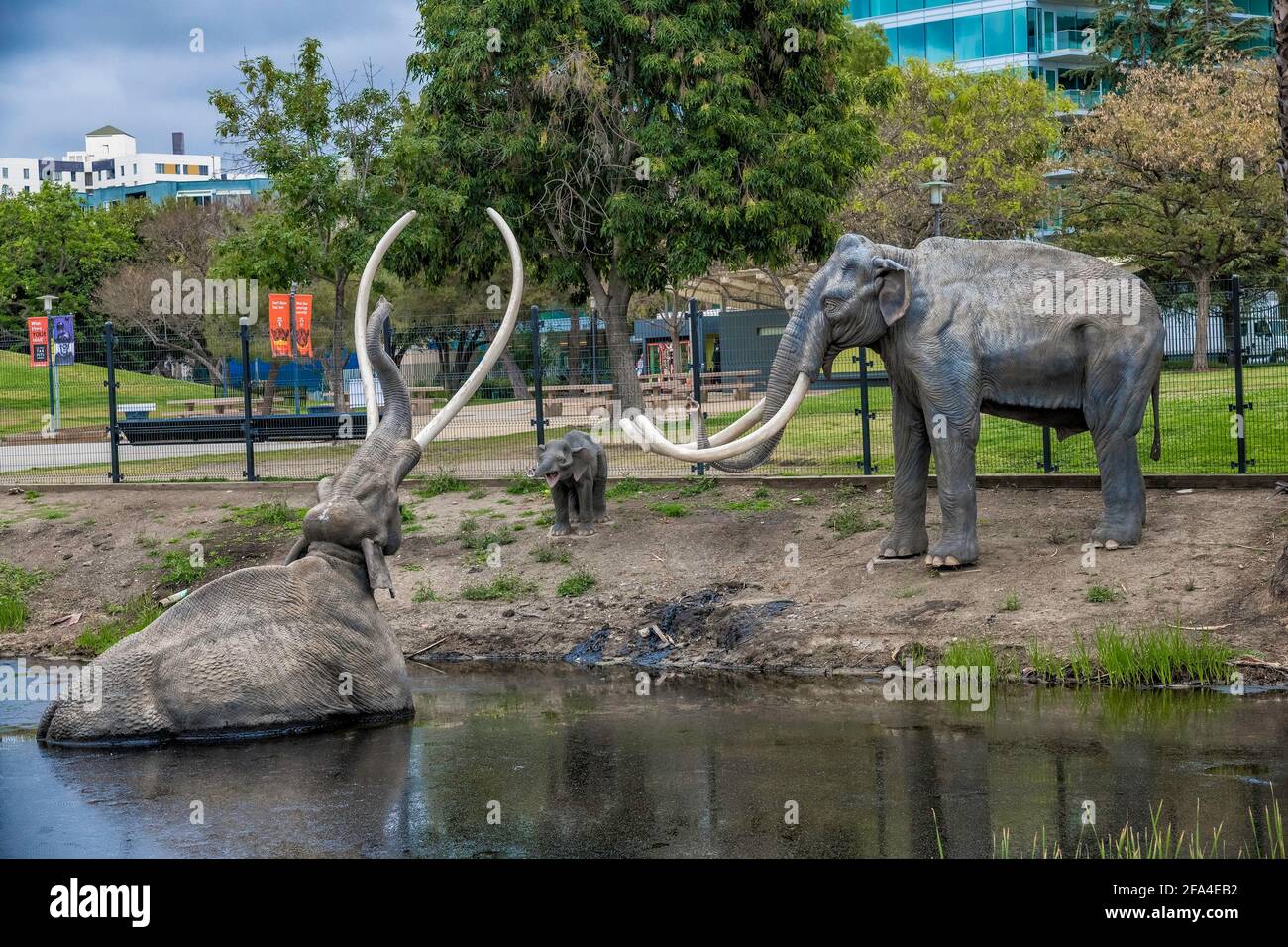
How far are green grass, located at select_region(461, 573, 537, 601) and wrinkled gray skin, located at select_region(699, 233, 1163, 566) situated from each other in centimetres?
244

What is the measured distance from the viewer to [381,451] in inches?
385

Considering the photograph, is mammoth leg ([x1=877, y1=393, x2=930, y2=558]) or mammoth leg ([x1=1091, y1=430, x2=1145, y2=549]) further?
mammoth leg ([x1=877, y1=393, x2=930, y2=558])

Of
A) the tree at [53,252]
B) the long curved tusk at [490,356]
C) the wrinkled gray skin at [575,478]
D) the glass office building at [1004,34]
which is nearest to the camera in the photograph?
the long curved tusk at [490,356]

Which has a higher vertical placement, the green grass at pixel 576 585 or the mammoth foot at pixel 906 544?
the mammoth foot at pixel 906 544

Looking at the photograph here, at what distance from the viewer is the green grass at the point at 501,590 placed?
14305 millimetres

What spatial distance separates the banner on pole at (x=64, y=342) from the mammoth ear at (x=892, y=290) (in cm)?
1623

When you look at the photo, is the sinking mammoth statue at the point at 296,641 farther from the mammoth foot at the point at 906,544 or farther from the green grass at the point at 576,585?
the mammoth foot at the point at 906,544

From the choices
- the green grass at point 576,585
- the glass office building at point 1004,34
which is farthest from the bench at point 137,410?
the glass office building at point 1004,34

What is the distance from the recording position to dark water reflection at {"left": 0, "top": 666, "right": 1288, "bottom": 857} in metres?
7.16

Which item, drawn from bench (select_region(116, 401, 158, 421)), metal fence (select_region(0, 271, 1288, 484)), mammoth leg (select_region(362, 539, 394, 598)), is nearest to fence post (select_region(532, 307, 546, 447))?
metal fence (select_region(0, 271, 1288, 484))

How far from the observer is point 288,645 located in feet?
30.9

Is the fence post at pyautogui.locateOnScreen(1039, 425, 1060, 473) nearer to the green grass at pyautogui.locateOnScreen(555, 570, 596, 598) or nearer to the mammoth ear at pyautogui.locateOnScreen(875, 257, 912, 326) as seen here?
the mammoth ear at pyautogui.locateOnScreen(875, 257, 912, 326)
